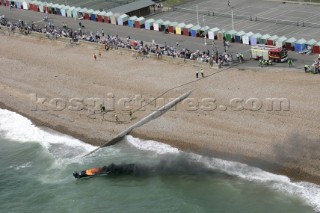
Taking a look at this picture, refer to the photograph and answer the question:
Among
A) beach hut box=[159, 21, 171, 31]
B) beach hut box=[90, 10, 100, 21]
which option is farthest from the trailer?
beach hut box=[90, 10, 100, 21]

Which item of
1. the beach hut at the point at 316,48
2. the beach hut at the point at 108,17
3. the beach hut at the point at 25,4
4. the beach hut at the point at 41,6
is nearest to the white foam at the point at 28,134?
the beach hut at the point at 108,17

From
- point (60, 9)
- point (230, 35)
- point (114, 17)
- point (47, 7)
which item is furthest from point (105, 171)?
point (47, 7)

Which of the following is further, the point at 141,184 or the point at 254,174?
the point at 141,184

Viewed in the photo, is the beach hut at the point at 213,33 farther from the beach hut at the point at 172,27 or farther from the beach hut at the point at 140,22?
the beach hut at the point at 140,22

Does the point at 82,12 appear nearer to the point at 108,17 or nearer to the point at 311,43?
the point at 108,17

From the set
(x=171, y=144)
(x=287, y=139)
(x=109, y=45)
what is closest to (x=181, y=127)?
(x=171, y=144)

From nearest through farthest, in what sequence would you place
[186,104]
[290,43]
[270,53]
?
1. [186,104]
2. [270,53]
3. [290,43]

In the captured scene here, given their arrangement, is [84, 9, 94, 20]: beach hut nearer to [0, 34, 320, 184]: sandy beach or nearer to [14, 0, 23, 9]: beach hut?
[0, 34, 320, 184]: sandy beach

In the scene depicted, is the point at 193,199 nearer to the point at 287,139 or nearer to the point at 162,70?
the point at 287,139
